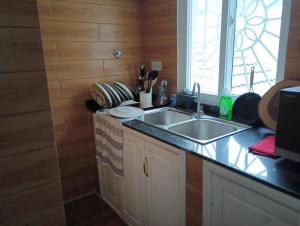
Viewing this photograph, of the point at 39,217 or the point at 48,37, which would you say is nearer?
the point at 39,217

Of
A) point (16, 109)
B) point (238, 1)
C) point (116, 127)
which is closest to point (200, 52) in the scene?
point (238, 1)

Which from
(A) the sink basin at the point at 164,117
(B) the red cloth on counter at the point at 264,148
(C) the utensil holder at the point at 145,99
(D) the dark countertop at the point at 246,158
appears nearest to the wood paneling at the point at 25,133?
(D) the dark countertop at the point at 246,158

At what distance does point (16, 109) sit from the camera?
97cm

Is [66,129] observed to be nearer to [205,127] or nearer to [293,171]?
[205,127]

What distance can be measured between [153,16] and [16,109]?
1.74 metres

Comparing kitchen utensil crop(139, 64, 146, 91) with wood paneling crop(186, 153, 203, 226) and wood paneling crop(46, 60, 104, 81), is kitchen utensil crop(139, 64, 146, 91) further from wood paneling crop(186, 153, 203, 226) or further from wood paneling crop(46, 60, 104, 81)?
wood paneling crop(186, 153, 203, 226)

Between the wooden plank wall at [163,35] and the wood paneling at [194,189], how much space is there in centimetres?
112

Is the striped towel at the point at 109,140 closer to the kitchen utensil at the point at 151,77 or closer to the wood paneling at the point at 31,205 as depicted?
the kitchen utensil at the point at 151,77

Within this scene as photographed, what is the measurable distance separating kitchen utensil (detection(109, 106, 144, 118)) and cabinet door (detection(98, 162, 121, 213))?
506 mm

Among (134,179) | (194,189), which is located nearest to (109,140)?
(134,179)

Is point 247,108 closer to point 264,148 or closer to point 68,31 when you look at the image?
point 264,148

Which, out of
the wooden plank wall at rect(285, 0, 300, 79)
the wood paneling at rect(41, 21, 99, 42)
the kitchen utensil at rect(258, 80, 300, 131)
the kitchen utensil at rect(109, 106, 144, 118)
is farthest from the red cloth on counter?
the wood paneling at rect(41, 21, 99, 42)

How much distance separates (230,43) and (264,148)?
0.92 meters

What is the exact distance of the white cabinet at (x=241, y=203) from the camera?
3.08ft
